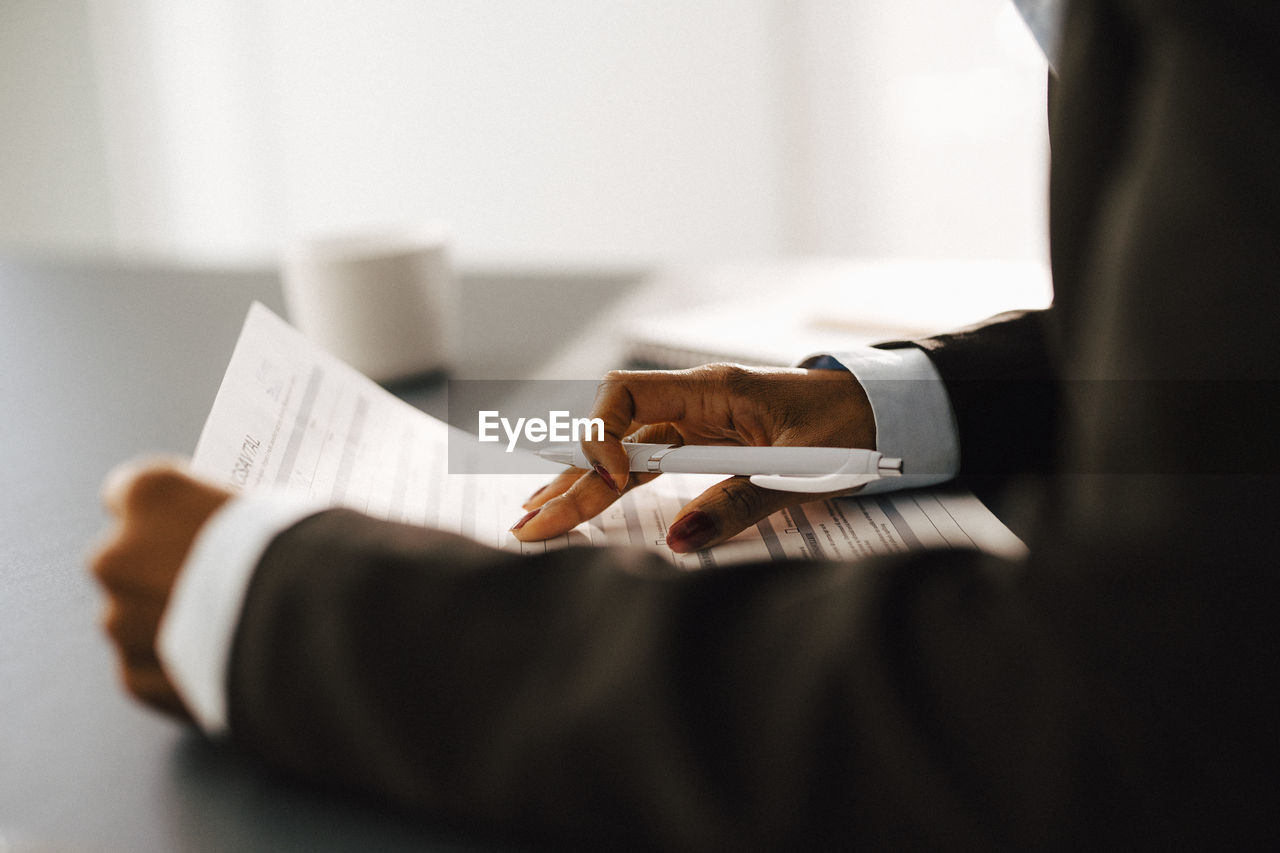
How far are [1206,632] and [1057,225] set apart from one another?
0.15m

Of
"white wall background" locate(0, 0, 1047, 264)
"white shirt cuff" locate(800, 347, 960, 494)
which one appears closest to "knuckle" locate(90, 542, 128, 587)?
"white shirt cuff" locate(800, 347, 960, 494)

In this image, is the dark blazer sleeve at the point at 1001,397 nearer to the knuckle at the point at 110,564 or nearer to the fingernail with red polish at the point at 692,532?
the fingernail with red polish at the point at 692,532

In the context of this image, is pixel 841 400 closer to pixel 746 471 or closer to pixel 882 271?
pixel 746 471

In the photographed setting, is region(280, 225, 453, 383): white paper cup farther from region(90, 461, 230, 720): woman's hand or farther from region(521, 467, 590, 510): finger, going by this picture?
region(90, 461, 230, 720): woman's hand

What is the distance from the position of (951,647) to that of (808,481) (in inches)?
8.4

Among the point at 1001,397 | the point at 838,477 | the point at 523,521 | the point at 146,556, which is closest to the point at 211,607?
the point at 146,556

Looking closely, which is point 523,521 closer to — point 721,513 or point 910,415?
point 721,513

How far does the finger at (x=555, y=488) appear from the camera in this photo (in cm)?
50

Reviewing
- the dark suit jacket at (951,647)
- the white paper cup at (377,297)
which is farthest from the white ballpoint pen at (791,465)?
the white paper cup at (377,297)

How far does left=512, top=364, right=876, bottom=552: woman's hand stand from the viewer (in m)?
0.50

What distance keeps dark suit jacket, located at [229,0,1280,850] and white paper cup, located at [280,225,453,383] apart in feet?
1.58

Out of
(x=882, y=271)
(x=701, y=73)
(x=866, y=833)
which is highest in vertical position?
(x=701, y=73)

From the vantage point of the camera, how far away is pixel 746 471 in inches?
19.3

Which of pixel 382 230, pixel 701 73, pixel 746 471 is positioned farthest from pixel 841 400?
pixel 701 73
